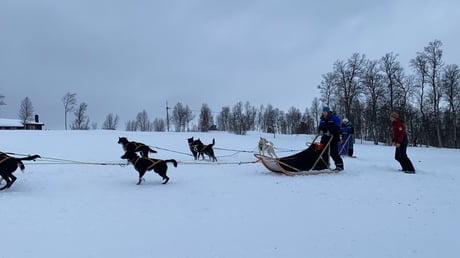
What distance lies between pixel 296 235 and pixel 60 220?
10.1 feet

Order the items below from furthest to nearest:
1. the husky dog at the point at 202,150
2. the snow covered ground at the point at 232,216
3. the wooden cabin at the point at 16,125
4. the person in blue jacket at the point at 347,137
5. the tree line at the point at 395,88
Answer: the wooden cabin at the point at 16,125, the tree line at the point at 395,88, the person in blue jacket at the point at 347,137, the husky dog at the point at 202,150, the snow covered ground at the point at 232,216

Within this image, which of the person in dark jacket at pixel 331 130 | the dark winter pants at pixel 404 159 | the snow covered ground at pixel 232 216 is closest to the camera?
the snow covered ground at pixel 232 216

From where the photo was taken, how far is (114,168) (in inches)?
336

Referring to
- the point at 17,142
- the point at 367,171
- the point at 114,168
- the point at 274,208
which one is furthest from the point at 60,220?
the point at 17,142

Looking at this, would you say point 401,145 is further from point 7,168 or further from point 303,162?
point 7,168

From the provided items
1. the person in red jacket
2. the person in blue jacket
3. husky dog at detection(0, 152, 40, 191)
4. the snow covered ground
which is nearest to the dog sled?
the snow covered ground

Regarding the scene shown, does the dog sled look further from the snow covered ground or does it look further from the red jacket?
the red jacket

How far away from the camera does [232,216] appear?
4125 millimetres

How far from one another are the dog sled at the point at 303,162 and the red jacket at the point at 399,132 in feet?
6.04

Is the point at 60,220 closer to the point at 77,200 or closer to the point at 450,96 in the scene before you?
the point at 77,200

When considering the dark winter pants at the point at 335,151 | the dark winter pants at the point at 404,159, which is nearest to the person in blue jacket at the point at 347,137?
the dark winter pants at the point at 404,159

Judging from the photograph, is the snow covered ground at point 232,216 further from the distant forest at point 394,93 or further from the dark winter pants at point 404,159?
the distant forest at point 394,93

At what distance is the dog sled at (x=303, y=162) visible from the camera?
760 centimetres

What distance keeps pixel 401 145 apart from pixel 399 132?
1.25 ft
